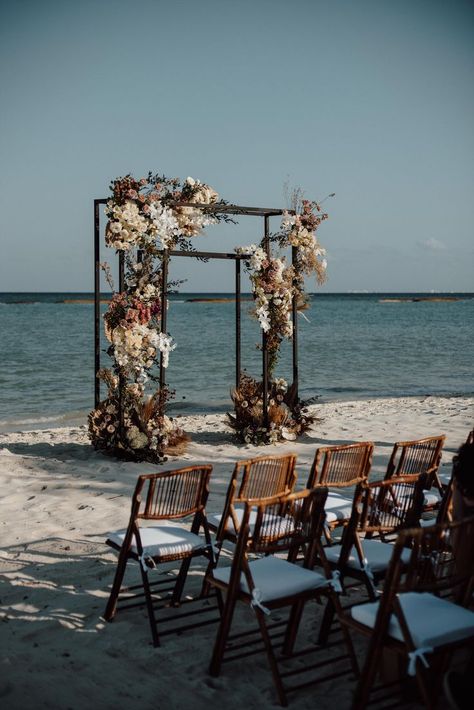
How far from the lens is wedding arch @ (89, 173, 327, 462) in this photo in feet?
26.6

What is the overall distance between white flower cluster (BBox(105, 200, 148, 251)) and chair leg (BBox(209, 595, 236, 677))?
5.16 meters

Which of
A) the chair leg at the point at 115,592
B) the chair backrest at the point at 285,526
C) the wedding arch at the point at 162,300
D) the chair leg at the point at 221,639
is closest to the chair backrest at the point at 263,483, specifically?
the chair backrest at the point at 285,526

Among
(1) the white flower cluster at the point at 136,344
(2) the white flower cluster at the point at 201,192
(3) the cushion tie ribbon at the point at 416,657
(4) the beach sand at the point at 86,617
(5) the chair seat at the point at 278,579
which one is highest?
(2) the white flower cluster at the point at 201,192

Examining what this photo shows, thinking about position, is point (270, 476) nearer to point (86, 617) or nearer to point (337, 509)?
point (337, 509)

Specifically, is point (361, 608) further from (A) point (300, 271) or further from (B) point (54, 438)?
(B) point (54, 438)

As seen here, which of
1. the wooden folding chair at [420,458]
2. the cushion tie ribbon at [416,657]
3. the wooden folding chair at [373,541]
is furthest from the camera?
the wooden folding chair at [420,458]

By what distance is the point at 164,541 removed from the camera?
4094mm

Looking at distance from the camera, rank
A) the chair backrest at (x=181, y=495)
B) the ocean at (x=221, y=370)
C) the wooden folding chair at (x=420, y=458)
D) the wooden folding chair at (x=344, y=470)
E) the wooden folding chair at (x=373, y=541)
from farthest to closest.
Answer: the ocean at (x=221, y=370)
the wooden folding chair at (x=420, y=458)
the wooden folding chair at (x=344, y=470)
the chair backrest at (x=181, y=495)
the wooden folding chair at (x=373, y=541)

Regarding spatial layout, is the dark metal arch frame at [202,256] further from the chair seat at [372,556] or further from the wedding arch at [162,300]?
the chair seat at [372,556]

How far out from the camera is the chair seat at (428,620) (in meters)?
2.92

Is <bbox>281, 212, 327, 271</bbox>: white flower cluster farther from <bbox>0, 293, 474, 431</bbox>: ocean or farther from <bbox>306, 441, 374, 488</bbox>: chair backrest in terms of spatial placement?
<bbox>306, 441, 374, 488</bbox>: chair backrest

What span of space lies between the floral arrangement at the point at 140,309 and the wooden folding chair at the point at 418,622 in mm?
5215

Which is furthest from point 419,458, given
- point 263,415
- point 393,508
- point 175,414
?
point 175,414

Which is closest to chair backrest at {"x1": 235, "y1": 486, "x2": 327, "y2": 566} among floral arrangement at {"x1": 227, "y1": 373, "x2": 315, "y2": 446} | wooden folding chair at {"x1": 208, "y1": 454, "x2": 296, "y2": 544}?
wooden folding chair at {"x1": 208, "y1": 454, "x2": 296, "y2": 544}
